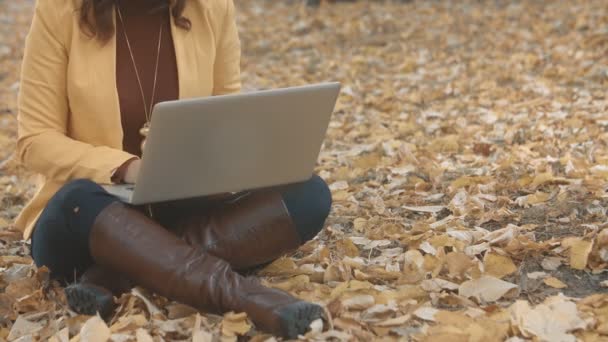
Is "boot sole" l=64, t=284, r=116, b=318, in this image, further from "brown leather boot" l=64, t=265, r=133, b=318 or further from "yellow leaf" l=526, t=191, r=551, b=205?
"yellow leaf" l=526, t=191, r=551, b=205

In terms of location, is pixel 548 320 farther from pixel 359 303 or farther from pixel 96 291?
pixel 96 291

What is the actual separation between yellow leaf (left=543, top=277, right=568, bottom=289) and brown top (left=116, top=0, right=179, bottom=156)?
3.80ft

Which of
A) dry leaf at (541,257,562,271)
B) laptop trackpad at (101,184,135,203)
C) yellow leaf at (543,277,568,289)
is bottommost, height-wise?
dry leaf at (541,257,562,271)

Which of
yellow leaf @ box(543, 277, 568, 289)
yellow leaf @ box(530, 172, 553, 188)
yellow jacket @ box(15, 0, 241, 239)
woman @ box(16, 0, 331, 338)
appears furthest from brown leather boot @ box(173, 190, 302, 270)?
yellow leaf @ box(530, 172, 553, 188)

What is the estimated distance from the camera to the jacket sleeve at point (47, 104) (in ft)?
7.97

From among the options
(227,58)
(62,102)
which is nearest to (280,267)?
(227,58)

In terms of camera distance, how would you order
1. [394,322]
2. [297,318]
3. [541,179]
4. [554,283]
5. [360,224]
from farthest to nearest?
[541,179] < [360,224] < [554,283] < [394,322] < [297,318]

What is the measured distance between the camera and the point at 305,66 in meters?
6.52

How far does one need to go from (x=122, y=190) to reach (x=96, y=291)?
262mm

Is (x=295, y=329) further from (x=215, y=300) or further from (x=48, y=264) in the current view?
(x=48, y=264)

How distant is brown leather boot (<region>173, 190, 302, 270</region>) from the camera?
245 cm

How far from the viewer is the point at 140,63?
260 centimetres

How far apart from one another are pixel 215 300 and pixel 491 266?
A: 2.54 ft

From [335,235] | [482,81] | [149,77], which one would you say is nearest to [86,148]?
[149,77]
